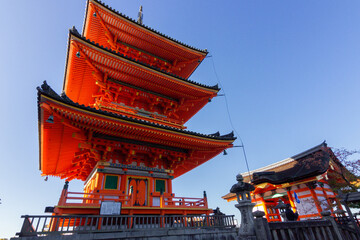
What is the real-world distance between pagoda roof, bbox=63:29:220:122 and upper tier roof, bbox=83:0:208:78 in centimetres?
362

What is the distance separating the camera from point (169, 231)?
750 cm

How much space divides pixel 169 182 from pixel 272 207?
10088mm

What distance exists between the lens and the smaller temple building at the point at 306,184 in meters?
12.0

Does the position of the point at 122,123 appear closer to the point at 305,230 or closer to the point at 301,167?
the point at 305,230

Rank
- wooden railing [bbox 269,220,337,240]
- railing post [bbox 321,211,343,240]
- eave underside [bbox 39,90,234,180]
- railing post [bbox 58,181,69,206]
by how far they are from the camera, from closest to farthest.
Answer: wooden railing [bbox 269,220,337,240] → railing post [bbox 321,211,343,240] → railing post [bbox 58,181,69,206] → eave underside [bbox 39,90,234,180]

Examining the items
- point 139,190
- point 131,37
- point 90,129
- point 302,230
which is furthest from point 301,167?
point 131,37

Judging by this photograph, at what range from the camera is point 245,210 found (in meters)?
6.49

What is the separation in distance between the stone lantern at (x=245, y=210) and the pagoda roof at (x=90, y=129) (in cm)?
462

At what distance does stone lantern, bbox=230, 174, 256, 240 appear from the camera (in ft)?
20.0

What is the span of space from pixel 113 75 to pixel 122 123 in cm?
450

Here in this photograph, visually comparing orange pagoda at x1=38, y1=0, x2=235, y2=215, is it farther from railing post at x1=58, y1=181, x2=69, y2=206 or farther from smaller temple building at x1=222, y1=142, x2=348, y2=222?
smaller temple building at x1=222, y1=142, x2=348, y2=222

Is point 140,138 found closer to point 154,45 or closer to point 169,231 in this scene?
point 169,231

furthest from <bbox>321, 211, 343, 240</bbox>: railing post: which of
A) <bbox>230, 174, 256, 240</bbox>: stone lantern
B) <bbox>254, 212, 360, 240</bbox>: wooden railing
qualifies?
<bbox>230, 174, 256, 240</bbox>: stone lantern

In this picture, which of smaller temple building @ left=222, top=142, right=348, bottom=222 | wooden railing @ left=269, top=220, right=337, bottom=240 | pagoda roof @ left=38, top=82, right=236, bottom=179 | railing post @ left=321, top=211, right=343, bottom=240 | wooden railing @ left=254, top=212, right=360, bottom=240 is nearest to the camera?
wooden railing @ left=254, top=212, right=360, bottom=240
